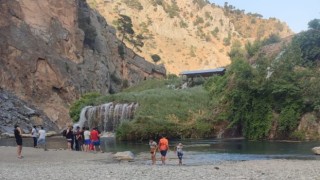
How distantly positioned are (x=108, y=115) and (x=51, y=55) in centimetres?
2785

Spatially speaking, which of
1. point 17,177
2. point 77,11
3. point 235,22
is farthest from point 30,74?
point 235,22

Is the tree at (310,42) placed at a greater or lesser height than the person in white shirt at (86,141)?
greater

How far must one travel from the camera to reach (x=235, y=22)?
187m

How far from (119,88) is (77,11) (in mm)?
18611

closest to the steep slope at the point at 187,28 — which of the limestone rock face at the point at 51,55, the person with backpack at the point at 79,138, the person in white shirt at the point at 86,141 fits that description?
the limestone rock face at the point at 51,55

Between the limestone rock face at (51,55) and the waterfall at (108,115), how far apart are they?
17304 millimetres

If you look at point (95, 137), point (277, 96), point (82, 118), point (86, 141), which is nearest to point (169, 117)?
point (277, 96)

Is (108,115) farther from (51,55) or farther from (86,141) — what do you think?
(51,55)

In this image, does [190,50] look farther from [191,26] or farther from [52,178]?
[52,178]

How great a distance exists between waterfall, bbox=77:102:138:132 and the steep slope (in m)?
79.9

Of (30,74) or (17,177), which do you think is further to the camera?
(30,74)

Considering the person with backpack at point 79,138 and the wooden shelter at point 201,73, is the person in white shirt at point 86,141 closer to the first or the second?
the person with backpack at point 79,138

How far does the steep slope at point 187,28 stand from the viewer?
15025 centimetres

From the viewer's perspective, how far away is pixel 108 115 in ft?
182
